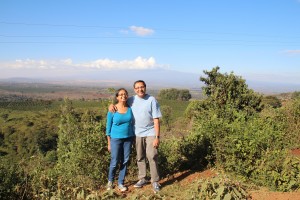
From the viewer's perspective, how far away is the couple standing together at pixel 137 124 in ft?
14.8

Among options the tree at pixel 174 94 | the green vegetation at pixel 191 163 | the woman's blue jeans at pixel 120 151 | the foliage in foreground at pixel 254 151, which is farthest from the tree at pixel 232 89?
the tree at pixel 174 94

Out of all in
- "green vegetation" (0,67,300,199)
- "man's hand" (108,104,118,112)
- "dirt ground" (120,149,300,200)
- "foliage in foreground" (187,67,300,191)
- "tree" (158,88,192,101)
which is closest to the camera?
"green vegetation" (0,67,300,199)

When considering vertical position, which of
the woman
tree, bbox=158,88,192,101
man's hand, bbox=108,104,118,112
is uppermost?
man's hand, bbox=108,104,118,112

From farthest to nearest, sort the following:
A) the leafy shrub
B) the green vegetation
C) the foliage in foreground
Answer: the foliage in foreground, the green vegetation, the leafy shrub

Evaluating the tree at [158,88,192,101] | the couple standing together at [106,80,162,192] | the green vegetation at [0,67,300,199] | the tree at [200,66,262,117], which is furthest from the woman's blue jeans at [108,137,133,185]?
the tree at [158,88,192,101]

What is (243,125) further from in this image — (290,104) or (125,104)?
(290,104)

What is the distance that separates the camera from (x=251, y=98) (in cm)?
1520

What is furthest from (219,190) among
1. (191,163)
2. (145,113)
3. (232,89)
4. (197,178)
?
(232,89)

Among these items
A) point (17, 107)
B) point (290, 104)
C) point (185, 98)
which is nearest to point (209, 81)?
point (290, 104)

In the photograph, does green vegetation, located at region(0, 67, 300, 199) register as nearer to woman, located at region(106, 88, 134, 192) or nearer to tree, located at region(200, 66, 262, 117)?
woman, located at region(106, 88, 134, 192)

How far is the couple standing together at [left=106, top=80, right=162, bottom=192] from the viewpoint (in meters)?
4.50

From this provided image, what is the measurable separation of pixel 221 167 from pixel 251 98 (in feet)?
34.3

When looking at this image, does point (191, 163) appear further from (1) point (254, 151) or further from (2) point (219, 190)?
(2) point (219, 190)

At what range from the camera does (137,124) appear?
4594mm
